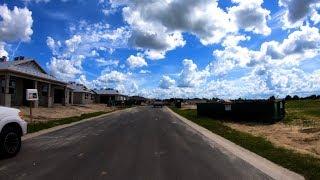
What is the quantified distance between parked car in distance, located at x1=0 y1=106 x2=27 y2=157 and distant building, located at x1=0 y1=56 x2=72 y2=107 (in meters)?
24.9

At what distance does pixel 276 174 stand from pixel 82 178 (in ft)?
14.3

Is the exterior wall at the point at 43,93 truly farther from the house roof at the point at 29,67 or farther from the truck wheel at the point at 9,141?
the truck wheel at the point at 9,141

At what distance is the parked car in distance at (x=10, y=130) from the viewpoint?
11.3m

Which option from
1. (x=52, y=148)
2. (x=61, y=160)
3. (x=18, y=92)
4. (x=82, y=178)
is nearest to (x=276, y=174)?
(x=82, y=178)

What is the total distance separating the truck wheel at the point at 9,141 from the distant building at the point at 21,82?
25.1 metres

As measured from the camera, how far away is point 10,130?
11.7 m

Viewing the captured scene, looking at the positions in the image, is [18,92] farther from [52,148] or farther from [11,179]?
[11,179]

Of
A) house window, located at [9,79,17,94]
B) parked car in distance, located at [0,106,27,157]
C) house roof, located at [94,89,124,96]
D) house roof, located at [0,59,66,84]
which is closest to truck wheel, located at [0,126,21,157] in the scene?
parked car in distance, located at [0,106,27,157]

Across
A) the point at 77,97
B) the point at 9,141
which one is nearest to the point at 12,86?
the point at 9,141

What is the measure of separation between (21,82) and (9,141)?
32.7 metres

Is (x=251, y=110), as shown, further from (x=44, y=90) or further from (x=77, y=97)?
(x=77, y=97)

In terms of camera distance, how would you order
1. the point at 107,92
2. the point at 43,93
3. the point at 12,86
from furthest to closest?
1. the point at 107,92
2. the point at 43,93
3. the point at 12,86

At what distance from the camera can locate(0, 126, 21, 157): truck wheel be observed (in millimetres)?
11289

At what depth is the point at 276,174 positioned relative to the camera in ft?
32.0
